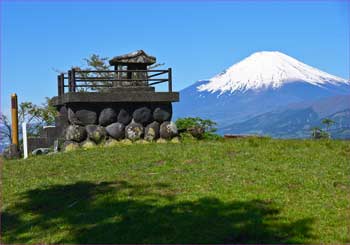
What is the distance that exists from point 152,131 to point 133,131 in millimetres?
873

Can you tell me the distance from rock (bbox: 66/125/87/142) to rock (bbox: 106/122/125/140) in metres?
1.05

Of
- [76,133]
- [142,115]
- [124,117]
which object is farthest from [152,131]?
[76,133]

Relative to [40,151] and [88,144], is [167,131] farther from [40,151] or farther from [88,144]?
[40,151]

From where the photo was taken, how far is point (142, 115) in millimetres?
21359

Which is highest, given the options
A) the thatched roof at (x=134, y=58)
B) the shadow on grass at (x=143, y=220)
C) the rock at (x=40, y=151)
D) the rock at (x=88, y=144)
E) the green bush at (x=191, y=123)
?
the thatched roof at (x=134, y=58)

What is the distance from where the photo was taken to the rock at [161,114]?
21.6 m

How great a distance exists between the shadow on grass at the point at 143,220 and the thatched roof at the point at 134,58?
12.8 meters

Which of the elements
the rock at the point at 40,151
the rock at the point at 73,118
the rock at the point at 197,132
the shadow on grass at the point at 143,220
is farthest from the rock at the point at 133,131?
the shadow on grass at the point at 143,220

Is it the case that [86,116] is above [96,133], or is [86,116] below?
above

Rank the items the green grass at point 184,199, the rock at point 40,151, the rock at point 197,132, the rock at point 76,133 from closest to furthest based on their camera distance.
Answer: the green grass at point 184,199, the rock at point 76,133, the rock at point 40,151, the rock at point 197,132

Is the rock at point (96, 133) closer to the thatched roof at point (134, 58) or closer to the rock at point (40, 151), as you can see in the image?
the rock at point (40, 151)

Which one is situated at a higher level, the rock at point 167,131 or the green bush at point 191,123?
the green bush at point 191,123

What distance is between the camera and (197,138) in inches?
893

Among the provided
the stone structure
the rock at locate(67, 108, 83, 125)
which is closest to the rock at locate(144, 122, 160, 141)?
the stone structure
